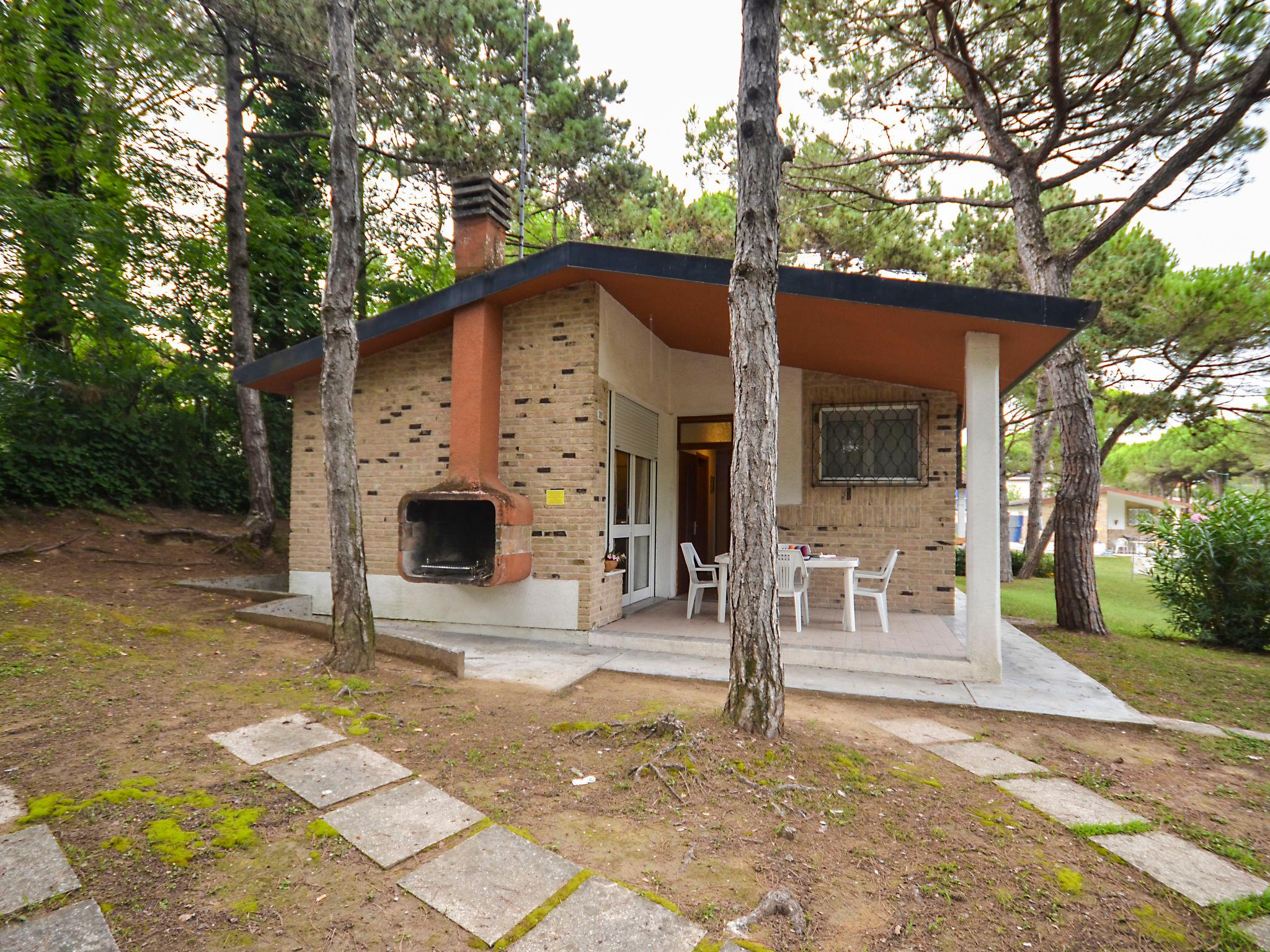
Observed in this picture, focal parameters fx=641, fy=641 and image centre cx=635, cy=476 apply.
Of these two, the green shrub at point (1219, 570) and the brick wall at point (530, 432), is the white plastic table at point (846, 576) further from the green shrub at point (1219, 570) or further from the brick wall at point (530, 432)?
the green shrub at point (1219, 570)

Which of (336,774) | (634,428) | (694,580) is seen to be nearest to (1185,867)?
(336,774)

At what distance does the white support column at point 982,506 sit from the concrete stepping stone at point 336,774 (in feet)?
14.3

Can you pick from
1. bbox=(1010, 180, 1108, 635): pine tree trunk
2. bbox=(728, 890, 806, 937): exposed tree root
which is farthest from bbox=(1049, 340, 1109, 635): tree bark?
bbox=(728, 890, 806, 937): exposed tree root

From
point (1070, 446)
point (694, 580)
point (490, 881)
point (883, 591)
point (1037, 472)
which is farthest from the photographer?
point (1037, 472)

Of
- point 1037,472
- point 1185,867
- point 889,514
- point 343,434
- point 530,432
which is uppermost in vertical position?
point 1037,472

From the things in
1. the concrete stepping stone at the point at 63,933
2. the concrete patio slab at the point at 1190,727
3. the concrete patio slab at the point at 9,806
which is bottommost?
the concrete patio slab at the point at 1190,727

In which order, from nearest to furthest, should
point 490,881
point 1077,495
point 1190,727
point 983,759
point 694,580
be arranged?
point 490,881 < point 983,759 < point 1190,727 < point 694,580 < point 1077,495

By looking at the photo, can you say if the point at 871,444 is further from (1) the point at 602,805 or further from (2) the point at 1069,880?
(1) the point at 602,805

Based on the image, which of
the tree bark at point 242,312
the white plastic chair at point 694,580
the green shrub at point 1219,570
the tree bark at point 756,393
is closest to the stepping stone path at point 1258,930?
the tree bark at point 756,393

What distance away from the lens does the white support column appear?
16.7ft

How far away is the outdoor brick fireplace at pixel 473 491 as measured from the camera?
614cm

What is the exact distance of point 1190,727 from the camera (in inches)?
176

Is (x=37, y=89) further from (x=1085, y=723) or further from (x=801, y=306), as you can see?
(x=1085, y=723)

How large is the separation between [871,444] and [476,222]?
530cm
